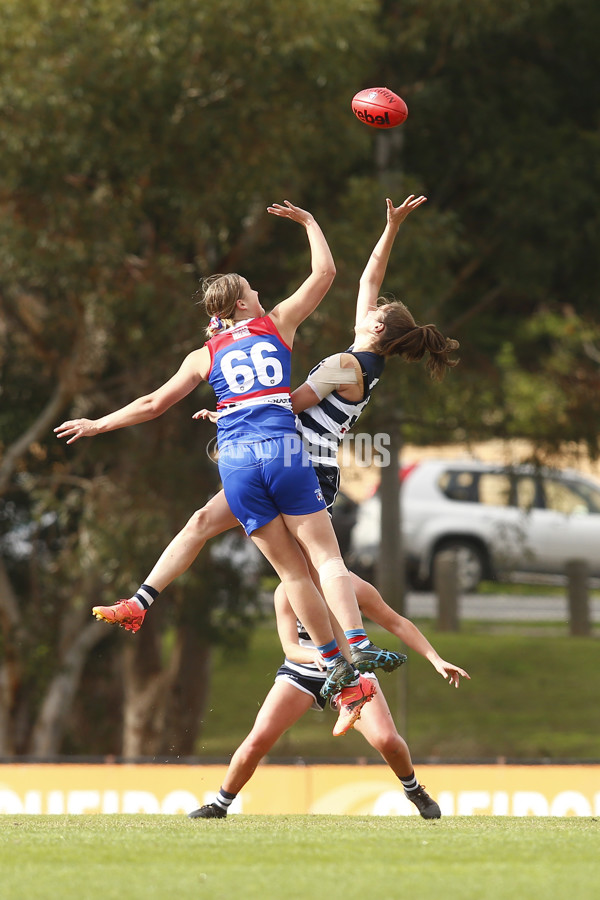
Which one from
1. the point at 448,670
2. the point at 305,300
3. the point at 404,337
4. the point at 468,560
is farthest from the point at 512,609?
the point at 305,300

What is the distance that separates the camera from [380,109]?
7.45m

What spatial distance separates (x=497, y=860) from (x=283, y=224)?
11352mm

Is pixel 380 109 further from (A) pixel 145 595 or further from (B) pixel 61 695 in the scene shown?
(B) pixel 61 695

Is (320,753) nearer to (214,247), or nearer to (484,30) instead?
(214,247)

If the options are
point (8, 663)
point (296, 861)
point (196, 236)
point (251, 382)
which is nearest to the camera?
point (296, 861)

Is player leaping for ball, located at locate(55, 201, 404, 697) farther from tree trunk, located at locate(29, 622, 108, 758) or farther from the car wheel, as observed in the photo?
the car wheel

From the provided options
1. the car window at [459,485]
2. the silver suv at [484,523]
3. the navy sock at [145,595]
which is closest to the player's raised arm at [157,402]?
the navy sock at [145,595]

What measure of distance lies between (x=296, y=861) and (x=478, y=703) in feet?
48.7

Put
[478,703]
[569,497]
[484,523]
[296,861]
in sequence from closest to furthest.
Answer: [296,861] < [569,497] < [484,523] < [478,703]

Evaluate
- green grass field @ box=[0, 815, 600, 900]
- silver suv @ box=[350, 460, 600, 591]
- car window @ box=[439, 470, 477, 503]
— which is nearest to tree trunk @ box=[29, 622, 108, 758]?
silver suv @ box=[350, 460, 600, 591]

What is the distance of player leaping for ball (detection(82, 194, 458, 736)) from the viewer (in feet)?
20.4

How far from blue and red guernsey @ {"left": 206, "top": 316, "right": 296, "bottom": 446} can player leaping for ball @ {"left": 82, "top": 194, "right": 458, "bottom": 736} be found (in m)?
0.19


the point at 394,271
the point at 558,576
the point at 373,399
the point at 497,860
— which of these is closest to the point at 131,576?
the point at 373,399

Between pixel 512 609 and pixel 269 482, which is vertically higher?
pixel 512 609
